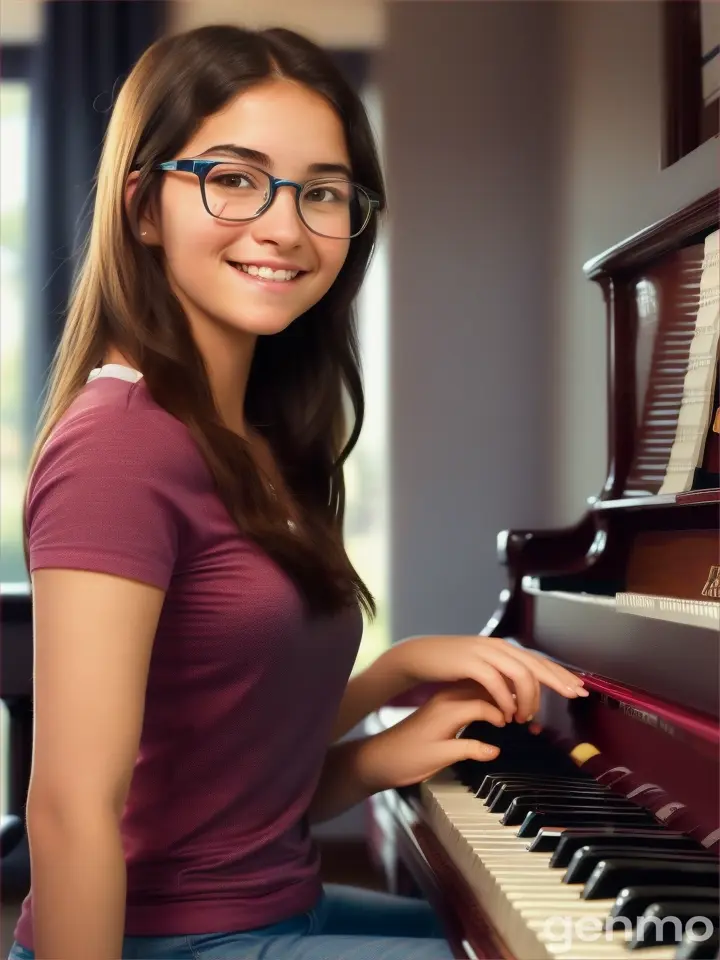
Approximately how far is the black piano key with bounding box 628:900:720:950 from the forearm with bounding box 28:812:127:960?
0.49 meters

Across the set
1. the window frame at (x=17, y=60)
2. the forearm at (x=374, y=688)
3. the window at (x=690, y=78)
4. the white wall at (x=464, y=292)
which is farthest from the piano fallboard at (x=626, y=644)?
the window frame at (x=17, y=60)

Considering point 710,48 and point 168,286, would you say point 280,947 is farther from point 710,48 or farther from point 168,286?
point 710,48

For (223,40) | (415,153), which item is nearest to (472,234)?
(415,153)

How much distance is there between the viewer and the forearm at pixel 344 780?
4.85ft

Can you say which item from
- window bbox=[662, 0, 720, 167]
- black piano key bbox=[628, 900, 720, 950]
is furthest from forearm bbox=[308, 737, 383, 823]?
window bbox=[662, 0, 720, 167]

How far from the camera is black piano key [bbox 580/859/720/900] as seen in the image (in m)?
0.90

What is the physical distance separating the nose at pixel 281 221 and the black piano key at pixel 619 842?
2.37ft

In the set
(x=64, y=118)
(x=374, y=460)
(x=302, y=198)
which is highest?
(x=64, y=118)

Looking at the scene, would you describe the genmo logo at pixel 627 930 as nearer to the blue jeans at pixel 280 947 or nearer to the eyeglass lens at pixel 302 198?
the blue jeans at pixel 280 947

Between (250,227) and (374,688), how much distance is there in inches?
25.6

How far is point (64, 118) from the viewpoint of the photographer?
422cm

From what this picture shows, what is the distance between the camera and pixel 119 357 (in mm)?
1280

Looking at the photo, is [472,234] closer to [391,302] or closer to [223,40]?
[391,302]

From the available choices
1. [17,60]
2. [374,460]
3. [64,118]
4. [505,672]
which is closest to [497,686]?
[505,672]
